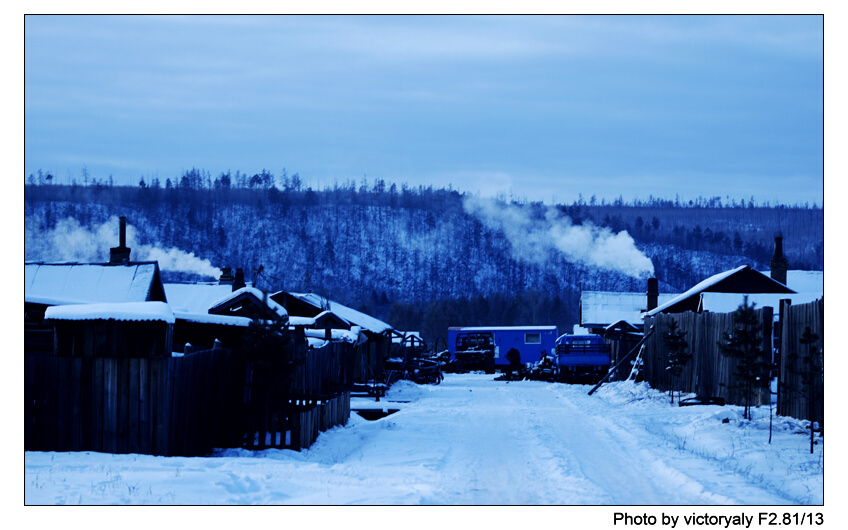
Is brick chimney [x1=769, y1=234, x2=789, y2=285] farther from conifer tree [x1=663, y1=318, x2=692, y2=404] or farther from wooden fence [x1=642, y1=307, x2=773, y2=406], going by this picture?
conifer tree [x1=663, y1=318, x2=692, y2=404]

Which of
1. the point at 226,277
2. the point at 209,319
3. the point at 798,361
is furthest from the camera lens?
the point at 226,277

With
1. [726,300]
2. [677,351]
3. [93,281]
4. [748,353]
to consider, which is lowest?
[677,351]

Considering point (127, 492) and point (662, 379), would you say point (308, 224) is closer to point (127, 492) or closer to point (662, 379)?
point (662, 379)

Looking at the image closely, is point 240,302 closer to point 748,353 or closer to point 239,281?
point 239,281

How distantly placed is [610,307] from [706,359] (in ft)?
119

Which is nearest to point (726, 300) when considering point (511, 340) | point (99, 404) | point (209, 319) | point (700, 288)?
point (700, 288)

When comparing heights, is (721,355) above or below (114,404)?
below

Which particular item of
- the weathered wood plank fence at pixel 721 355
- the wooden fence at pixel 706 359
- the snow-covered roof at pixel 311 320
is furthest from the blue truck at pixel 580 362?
the wooden fence at pixel 706 359

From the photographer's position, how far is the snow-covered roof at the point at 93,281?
85.5 ft

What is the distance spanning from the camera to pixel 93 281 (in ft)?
87.9

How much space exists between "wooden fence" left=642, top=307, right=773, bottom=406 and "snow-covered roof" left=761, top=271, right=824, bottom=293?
17614mm

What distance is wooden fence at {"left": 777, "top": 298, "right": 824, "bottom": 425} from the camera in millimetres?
15297

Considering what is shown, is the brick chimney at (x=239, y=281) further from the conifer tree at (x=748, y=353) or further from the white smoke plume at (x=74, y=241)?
the conifer tree at (x=748, y=353)

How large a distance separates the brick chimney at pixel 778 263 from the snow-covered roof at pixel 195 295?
24.9 meters
